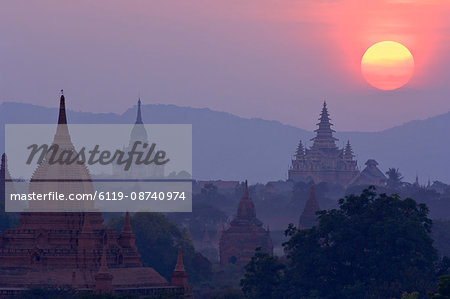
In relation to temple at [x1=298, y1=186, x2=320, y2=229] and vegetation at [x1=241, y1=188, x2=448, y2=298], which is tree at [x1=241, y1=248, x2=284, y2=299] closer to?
vegetation at [x1=241, y1=188, x2=448, y2=298]

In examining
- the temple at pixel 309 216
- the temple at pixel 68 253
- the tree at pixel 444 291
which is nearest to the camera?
the tree at pixel 444 291

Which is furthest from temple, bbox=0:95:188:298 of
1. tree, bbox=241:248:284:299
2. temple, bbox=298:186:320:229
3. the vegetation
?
temple, bbox=298:186:320:229

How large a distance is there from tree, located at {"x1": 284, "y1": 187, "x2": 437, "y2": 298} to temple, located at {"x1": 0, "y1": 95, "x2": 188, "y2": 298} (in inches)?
235

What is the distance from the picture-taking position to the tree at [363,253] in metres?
73.8

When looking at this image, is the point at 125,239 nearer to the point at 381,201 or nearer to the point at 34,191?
the point at 34,191

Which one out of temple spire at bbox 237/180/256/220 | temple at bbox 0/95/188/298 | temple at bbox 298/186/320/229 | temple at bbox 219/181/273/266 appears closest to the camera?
temple at bbox 0/95/188/298

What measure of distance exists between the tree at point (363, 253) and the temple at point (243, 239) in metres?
60.0

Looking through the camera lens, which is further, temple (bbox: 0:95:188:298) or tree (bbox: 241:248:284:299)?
tree (bbox: 241:248:284:299)

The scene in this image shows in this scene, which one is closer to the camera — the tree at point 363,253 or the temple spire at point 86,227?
the temple spire at point 86,227

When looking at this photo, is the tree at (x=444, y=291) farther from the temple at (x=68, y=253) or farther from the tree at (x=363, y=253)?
the temple at (x=68, y=253)

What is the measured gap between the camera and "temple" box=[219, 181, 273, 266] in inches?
5512

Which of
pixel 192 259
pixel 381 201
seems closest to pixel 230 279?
pixel 192 259

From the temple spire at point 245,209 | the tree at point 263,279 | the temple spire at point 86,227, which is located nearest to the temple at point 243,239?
the temple spire at point 245,209

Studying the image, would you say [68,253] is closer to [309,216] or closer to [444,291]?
[444,291]
